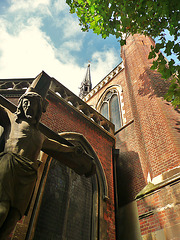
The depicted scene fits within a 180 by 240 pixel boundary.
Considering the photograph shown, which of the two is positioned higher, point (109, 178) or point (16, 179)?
point (109, 178)

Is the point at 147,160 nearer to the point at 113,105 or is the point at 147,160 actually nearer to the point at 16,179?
the point at 16,179

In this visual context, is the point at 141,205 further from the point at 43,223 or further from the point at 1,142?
the point at 1,142

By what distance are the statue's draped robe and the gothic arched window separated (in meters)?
9.87

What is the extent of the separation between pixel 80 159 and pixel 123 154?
6629 mm

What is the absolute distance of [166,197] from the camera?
449cm

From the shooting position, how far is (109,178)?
20.8 feet

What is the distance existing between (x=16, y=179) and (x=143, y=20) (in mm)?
4660

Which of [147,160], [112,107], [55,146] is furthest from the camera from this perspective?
[112,107]

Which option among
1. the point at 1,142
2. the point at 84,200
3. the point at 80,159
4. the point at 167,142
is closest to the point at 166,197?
the point at 167,142

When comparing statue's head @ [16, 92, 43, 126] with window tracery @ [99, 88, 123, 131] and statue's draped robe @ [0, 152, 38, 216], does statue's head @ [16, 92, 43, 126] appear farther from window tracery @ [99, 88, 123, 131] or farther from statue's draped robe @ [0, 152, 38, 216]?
window tracery @ [99, 88, 123, 131]

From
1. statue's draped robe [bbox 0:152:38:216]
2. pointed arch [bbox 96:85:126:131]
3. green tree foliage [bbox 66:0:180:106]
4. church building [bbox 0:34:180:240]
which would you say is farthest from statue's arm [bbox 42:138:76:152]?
pointed arch [bbox 96:85:126:131]

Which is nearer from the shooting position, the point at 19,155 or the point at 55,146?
the point at 19,155

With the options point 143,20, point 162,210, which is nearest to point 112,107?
point 143,20

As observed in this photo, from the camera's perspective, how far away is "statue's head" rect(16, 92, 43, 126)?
83.7 inches
